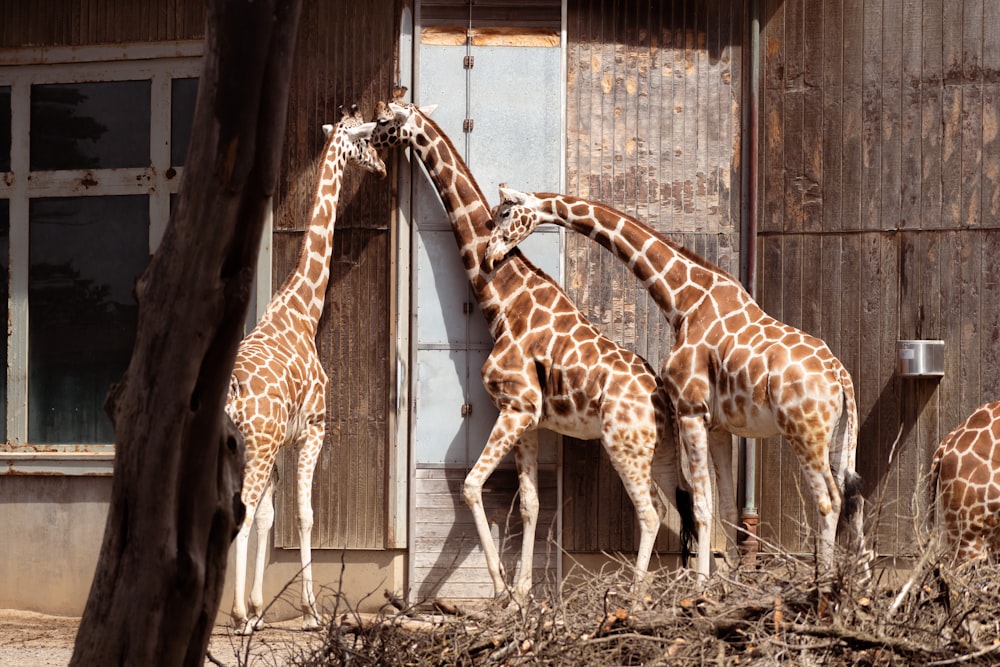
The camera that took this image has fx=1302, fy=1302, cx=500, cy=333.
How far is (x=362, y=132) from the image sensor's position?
8.44 metres

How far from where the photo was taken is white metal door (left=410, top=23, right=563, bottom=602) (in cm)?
845

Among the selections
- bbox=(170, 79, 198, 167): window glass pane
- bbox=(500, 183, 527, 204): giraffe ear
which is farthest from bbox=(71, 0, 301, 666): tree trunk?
bbox=(170, 79, 198, 167): window glass pane

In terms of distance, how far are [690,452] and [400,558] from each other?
212 cm

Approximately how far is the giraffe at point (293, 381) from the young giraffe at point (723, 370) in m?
1.11

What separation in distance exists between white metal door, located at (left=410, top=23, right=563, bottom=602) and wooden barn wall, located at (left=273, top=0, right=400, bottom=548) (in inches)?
9.3

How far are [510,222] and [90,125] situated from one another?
3.24 m

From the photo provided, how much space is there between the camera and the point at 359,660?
4.82 m

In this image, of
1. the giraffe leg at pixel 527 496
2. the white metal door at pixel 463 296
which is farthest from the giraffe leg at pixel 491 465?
the white metal door at pixel 463 296

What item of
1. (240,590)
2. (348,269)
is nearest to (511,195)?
(348,269)

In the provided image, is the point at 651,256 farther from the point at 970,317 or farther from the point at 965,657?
the point at 965,657

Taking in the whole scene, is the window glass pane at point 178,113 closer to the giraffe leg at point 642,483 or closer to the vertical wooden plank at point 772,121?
the giraffe leg at point 642,483

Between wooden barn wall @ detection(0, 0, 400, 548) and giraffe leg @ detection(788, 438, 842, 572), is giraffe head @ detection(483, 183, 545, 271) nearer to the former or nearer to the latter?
wooden barn wall @ detection(0, 0, 400, 548)

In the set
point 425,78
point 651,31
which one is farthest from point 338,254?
point 651,31

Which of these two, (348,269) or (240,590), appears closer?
(240,590)
